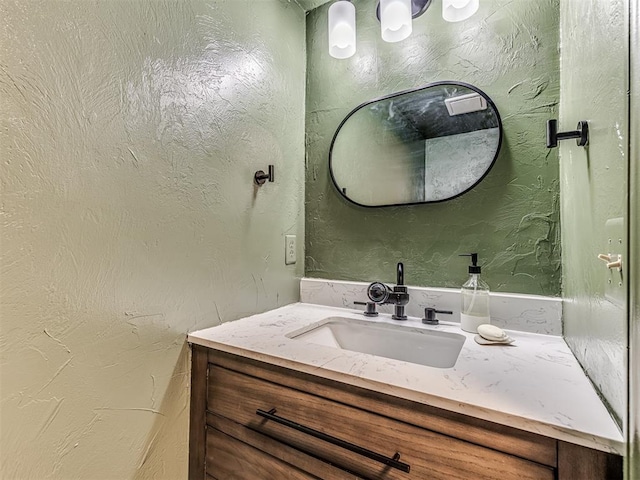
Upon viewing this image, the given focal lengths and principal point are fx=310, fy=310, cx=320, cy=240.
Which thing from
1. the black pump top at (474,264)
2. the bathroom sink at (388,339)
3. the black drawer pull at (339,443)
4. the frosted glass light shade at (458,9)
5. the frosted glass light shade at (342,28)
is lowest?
the black drawer pull at (339,443)

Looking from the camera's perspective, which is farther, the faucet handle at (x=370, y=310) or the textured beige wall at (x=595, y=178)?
the faucet handle at (x=370, y=310)

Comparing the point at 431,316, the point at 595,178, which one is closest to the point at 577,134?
the point at 595,178

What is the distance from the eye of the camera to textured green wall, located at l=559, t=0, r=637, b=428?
478 mm

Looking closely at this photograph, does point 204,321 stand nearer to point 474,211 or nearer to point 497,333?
point 497,333

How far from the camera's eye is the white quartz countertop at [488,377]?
49 cm

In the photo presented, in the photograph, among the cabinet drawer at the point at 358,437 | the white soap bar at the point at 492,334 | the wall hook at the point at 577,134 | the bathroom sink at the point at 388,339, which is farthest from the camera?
the bathroom sink at the point at 388,339

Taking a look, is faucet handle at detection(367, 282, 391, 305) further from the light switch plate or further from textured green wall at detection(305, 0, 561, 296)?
the light switch plate

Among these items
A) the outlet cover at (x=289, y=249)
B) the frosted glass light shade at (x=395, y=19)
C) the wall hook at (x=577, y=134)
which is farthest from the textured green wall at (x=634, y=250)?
the outlet cover at (x=289, y=249)

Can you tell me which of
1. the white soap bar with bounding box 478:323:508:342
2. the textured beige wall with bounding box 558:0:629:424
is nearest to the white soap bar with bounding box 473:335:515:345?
the white soap bar with bounding box 478:323:508:342

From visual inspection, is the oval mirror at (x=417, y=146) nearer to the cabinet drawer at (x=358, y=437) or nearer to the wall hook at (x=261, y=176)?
the wall hook at (x=261, y=176)

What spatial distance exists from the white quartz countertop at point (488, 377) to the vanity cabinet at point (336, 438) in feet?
0.08

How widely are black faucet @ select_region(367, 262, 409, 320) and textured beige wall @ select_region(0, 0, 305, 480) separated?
17.5 inches

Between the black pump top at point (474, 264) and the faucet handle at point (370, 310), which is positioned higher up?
the black pump top at point (474, 264)

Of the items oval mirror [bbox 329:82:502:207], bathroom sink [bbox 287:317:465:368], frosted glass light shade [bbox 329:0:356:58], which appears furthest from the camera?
frosted glass light shade [bbox 329:0:356:58]
